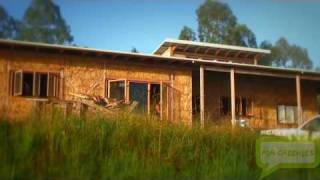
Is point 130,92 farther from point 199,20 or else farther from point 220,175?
point 199,20

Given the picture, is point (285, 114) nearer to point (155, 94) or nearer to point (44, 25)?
point (155, 94)

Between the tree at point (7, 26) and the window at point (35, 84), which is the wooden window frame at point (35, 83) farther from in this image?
the tree at point (7, 26)

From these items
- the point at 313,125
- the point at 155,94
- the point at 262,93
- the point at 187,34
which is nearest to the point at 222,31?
the point at 187,34

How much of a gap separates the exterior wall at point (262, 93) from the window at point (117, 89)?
372 cm

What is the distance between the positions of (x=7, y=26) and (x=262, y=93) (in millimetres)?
12314

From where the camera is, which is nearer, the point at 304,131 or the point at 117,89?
the point at 304,131

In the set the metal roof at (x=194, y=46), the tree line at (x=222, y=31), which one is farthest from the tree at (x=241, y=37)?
the metal roof at (x=194, y=46)

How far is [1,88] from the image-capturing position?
15656 mm

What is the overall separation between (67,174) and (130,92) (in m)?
9.48

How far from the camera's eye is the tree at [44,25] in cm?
1423

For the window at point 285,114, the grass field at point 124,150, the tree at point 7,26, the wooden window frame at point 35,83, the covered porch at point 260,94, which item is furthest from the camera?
the window at point 285,114

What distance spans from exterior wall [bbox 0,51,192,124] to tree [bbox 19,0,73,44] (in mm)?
703

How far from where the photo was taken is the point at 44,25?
16891mm

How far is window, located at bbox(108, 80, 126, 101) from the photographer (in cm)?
1753
